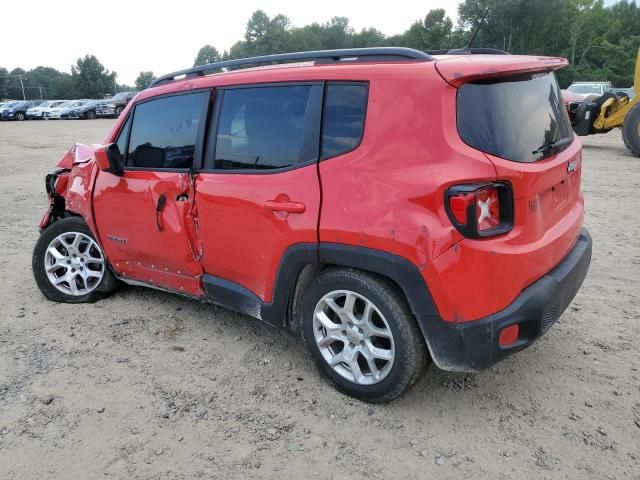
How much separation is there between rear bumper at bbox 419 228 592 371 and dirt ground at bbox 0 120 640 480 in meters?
0.42

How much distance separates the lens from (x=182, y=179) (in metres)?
3.32

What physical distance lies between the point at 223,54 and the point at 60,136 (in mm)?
101111

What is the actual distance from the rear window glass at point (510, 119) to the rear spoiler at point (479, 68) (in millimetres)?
45

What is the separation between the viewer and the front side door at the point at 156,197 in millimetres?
3346

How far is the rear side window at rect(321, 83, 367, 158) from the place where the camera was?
2.60 meters

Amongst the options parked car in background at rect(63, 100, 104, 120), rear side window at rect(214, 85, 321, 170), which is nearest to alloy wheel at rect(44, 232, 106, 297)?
rear side window at rect(214, 85, 321, 170)

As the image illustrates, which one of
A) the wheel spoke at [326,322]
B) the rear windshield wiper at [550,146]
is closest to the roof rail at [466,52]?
the rear windshield wiper at [550,146]

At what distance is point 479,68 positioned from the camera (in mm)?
2402

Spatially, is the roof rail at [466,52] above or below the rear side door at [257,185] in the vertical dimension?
above

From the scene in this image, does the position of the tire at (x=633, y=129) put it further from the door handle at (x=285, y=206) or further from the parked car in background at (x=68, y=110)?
the parked car in background at (x=68, y=110)

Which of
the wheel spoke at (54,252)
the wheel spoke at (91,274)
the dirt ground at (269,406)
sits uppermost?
the wheel spoke at (54,252)

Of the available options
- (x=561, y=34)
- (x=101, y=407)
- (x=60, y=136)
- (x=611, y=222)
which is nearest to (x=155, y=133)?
(x=101, y=407)

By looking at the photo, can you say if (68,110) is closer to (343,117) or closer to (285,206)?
(285,206)

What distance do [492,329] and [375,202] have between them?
2.54ft
